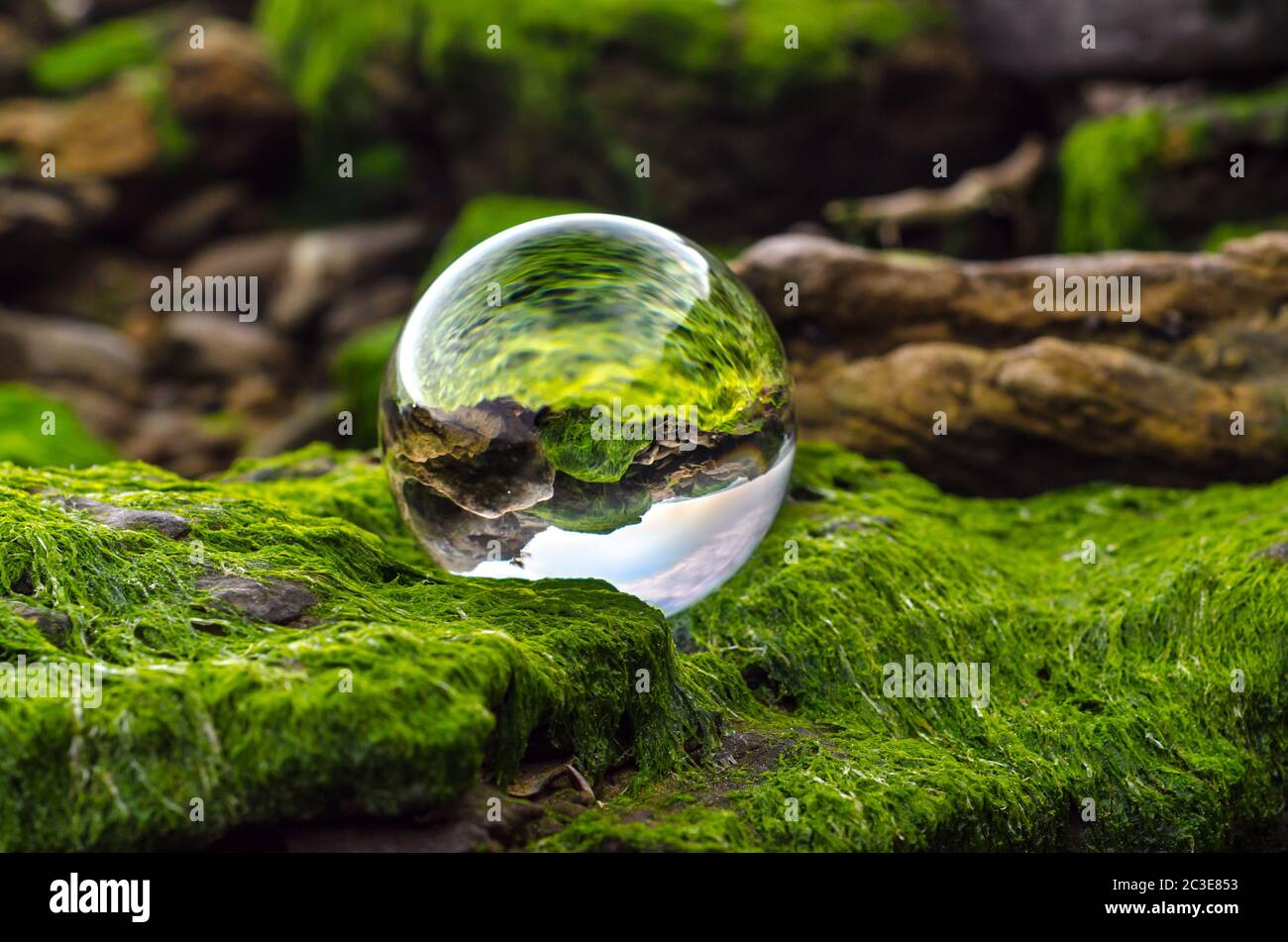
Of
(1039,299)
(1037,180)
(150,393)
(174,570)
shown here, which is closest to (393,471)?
(174,570)

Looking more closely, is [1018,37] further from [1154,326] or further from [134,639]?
[134,639]

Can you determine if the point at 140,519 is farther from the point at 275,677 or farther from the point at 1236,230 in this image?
the point at 1236,230

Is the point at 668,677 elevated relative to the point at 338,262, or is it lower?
lower

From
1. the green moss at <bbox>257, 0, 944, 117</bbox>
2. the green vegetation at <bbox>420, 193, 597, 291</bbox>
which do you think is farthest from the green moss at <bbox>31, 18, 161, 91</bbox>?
the green vegetation at <bbox>420, 193, 597, 291</bbox>

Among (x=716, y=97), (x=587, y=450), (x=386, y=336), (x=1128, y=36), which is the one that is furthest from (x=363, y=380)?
(x=587, y=450)

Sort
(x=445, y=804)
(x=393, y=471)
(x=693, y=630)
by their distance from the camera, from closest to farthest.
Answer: (x=445, y=804)
(x=393, y=471)
(x=693, y=630)

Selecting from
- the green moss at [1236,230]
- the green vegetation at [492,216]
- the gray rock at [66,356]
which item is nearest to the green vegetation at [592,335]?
the green moss at [1236,230]
